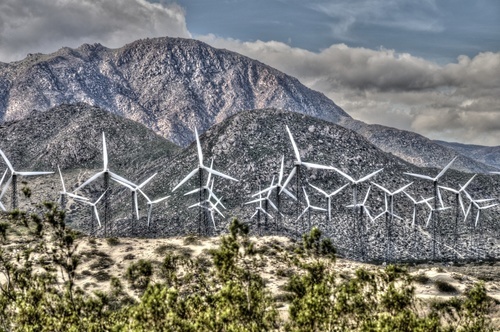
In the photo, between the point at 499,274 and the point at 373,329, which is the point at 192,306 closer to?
the point at 373,329

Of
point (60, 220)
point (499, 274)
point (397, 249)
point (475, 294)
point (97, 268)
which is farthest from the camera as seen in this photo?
point (397, 249)

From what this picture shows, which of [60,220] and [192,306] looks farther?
[60,220]

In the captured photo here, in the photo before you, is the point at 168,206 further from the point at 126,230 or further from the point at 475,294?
the point at 475,294

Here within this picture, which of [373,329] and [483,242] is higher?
[373,329]

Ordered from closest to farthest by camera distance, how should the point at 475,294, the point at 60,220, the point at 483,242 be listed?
the point at 60,220
the point at 475,294
the point at 483,242

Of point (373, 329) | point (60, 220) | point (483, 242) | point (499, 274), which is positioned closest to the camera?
point (373, 329)

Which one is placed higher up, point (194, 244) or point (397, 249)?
point (194, 244)

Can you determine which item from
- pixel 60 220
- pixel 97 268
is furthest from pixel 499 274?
pixel 60 220

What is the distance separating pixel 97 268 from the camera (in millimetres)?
85625

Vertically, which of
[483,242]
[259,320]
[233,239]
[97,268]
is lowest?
[483,242]

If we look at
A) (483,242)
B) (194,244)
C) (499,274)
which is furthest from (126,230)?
(483,242)

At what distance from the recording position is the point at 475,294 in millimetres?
31234

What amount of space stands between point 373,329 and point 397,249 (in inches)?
6193

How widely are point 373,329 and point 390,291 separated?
7.31 meters
